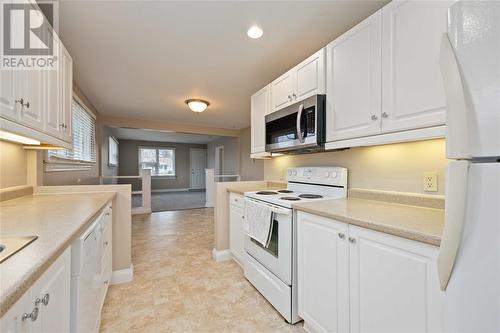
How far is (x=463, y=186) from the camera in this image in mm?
613

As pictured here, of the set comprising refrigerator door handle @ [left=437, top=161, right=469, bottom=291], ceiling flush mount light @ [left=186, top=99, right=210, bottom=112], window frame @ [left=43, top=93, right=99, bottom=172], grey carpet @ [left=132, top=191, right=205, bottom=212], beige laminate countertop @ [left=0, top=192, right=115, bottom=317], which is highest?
ceiling flush mount light @ [left=186, top=99, right=210, bottom=112]

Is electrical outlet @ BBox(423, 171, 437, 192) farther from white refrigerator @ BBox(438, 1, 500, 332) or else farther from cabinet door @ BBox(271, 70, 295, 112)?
cabinet door @ BBox(271, 70, 295, 112)

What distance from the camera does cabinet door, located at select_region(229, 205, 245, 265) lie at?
2.47m

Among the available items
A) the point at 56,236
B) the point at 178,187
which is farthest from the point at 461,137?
the point at 178,187

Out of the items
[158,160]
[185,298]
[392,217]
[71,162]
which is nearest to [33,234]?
[185,298]

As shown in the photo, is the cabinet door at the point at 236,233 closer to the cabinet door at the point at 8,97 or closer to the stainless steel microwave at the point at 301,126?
the stainless steel microwave at the point at 301,126

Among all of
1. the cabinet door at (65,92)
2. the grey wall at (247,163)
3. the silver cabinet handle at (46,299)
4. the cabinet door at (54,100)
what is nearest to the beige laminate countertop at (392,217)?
the silver cabinet handle at (46,299)

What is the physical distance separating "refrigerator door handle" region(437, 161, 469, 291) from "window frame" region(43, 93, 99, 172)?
3.03 m

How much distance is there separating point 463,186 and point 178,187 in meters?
10.4

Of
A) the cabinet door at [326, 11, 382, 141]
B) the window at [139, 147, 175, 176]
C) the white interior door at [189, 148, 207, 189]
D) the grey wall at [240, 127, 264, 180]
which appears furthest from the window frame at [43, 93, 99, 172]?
the white interior door at [189, 148, 207, 189]

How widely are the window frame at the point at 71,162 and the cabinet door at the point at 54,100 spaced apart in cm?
78

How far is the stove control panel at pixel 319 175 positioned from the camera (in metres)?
1.92

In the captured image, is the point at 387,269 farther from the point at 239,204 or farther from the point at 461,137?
the point at 239,204

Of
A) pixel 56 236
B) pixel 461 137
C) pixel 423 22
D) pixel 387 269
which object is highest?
pixel 423 22
